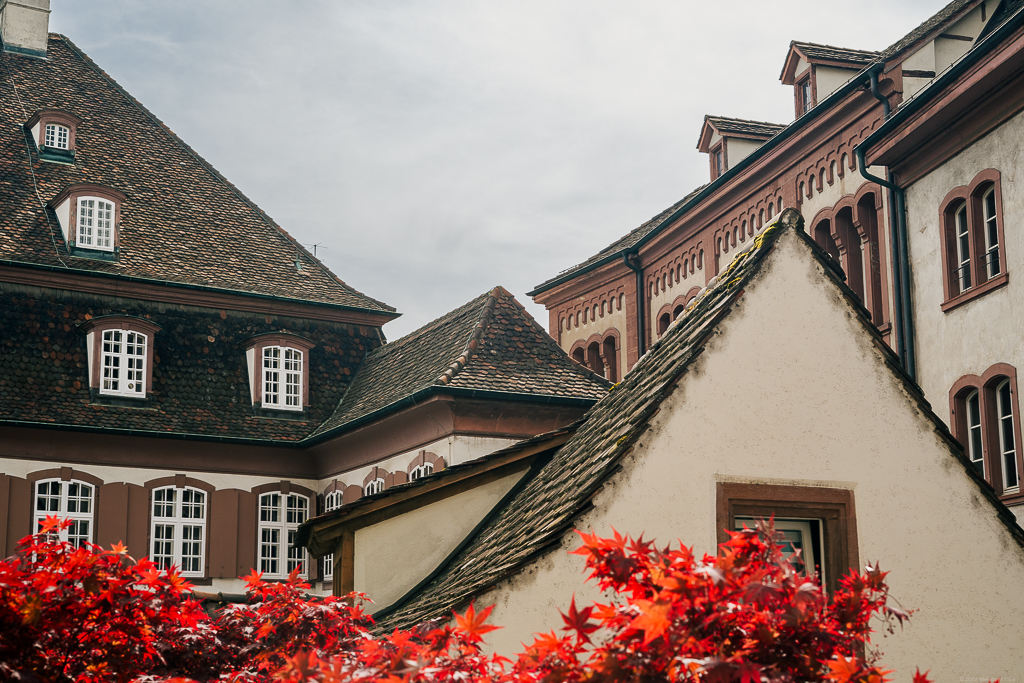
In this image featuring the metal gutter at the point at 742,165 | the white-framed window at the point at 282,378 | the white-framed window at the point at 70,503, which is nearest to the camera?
the metal gutter at the point at 742,165

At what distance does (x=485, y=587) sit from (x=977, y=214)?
45.8 ft

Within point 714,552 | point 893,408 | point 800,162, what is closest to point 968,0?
point 800,162

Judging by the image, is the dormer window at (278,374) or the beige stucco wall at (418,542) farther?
the dormer window at (278,374)

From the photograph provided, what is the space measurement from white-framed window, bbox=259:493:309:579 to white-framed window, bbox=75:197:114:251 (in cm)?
721

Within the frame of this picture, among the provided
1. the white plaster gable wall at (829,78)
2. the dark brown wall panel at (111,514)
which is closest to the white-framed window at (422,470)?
the dark brown wall panel at (111,514)

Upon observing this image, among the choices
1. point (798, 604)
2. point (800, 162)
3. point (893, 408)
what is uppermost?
point (800, 162)

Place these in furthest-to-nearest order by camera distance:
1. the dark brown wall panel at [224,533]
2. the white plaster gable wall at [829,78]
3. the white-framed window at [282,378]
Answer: the white-framed window at [282,378] → the dark brown wall panel at [224,533] → the white plaster gable wall at [829,78]

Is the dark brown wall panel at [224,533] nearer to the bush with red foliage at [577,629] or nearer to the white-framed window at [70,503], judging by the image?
the white-framed window at [70,503]

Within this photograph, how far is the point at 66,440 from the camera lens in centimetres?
2467

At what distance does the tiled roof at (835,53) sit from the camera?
23406mm

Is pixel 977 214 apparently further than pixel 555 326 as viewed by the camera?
No

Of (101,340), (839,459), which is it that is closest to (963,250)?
(839,459)

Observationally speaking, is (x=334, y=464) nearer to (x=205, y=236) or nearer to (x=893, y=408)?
(x=205, y=236)

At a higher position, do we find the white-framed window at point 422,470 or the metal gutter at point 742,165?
the metal gutter at point 742,165
